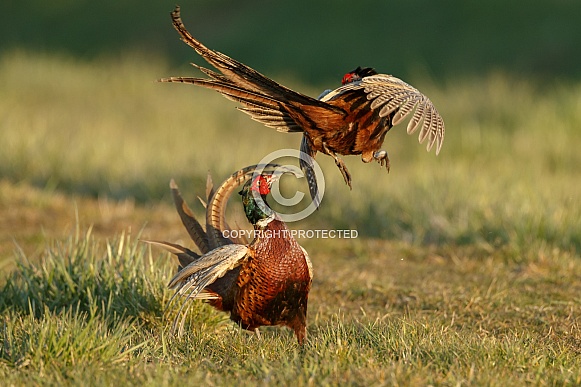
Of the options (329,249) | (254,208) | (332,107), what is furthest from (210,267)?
(329,249)

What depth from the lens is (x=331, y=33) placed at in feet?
63.5

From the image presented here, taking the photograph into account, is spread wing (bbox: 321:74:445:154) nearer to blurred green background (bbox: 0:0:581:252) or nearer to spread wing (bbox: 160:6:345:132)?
spread wing (bbox: 160:6:345:132)

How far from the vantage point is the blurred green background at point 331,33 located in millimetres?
16828

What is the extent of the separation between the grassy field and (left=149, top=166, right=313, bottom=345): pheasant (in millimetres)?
160

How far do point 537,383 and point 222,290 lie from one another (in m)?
1.56

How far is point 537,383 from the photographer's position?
3.29 m

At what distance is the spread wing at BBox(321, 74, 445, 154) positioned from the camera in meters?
3.78

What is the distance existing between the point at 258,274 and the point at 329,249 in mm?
2601

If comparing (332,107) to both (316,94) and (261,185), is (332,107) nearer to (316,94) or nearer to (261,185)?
(261,185)

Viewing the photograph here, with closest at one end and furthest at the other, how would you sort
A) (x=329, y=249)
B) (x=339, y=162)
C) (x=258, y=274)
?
(x=258, y=274), (x=339, y=162), (x=329, y=249)

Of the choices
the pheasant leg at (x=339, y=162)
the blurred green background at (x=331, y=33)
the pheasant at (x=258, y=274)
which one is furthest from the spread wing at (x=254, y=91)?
the blurred green background at (x=331, y=33)

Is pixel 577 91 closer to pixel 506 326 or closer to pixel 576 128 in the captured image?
pixel 576 128

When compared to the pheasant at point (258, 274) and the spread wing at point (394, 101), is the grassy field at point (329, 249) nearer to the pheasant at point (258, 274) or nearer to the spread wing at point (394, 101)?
the pheasant at point (258, 274)

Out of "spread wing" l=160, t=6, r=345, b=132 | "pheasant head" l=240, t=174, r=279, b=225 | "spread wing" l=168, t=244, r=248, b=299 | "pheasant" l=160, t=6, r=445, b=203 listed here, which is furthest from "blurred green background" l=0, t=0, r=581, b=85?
"spread wing" l=168, t=244, r=248, b=299
